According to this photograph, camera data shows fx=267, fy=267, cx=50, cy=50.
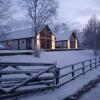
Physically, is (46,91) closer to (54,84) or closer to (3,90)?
(54,84)

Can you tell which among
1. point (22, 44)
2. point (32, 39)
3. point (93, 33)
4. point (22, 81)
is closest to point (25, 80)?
point (22, 81)

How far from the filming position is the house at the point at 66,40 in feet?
225

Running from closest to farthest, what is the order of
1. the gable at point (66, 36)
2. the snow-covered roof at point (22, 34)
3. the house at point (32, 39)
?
the house at point (32, 39), the snow-covered roof at point (22, 34), the gable at point (66, 36)

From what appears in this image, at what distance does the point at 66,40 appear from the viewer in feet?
225

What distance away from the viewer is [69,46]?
2719 inches

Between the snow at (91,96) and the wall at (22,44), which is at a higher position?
the wall at (22,44)

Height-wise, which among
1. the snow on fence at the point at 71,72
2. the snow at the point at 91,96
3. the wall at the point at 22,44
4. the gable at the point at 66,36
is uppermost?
the gable at the point at 66,36

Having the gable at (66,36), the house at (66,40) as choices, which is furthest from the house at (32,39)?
the gable at (66,36)

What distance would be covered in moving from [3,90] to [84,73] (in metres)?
10.3

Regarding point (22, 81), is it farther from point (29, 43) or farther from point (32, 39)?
point (29, 43)

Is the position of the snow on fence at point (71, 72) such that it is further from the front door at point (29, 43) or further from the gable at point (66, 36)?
the gable at point (66, 36)

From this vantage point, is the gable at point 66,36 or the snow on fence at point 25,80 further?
the gable at point 66,36

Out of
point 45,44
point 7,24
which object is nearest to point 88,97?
point 7,24

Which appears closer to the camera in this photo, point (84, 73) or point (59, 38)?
point (84, 73)
